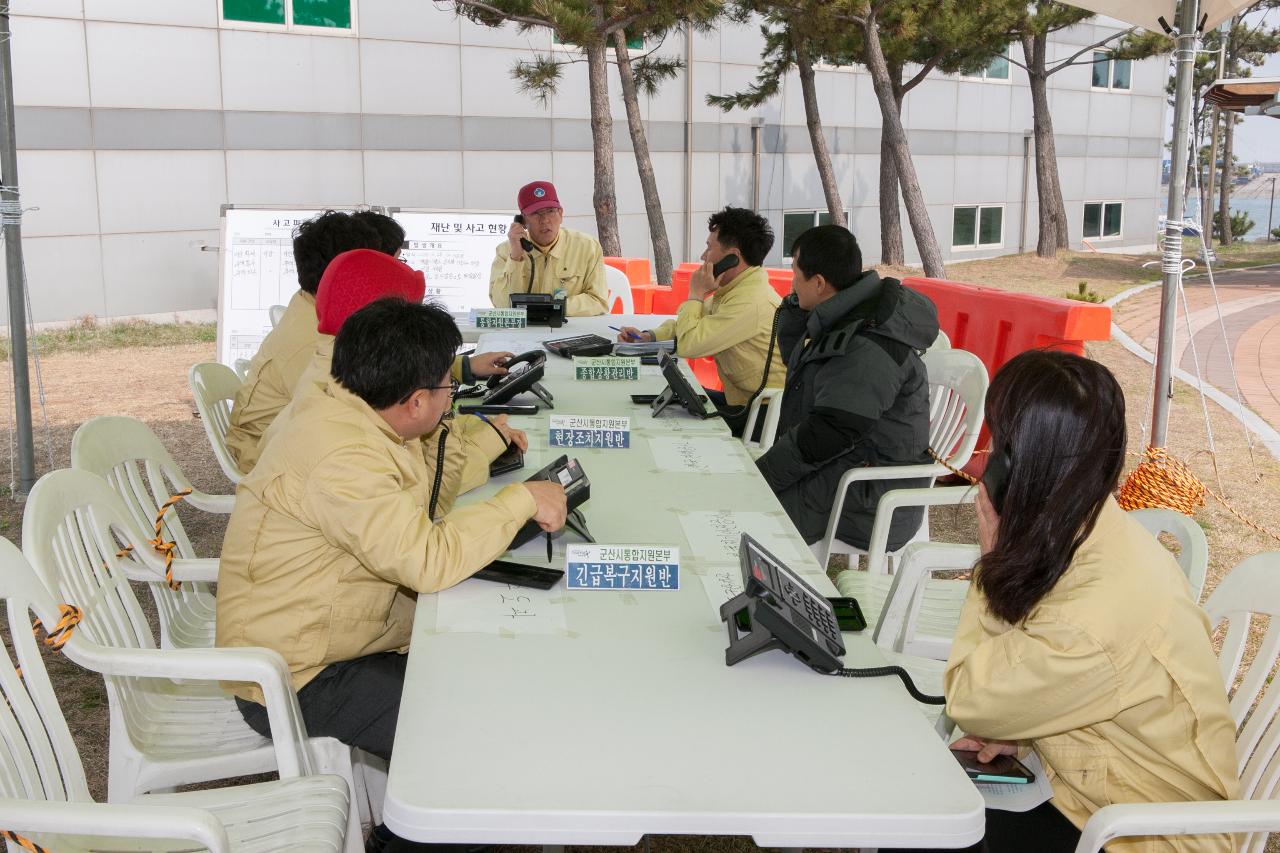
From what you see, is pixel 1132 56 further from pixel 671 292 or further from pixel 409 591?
pixel 409 591

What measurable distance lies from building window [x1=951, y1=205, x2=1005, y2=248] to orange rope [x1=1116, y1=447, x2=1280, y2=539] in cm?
1437

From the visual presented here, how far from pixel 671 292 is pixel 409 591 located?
6.90 metres

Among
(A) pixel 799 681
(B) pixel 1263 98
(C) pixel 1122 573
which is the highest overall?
(B) pixel 1263 98

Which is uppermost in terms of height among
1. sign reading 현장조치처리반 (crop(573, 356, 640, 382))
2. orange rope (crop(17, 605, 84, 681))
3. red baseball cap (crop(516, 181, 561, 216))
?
red baseball cap (crop(516, 181, 561, 216))

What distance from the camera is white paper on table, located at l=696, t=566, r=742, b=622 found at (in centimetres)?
Answer: 209

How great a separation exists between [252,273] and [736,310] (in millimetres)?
4129

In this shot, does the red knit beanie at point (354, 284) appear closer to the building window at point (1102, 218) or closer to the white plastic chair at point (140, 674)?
the white plastic chair at point (140, 674)

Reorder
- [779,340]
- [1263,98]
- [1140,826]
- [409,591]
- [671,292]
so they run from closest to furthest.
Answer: [1140,826], [409,591], [779,340], [1263,98], [671,292]

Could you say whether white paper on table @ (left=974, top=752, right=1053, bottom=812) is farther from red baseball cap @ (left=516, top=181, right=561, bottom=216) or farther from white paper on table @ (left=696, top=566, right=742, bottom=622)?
red baseball cap @ (left=516, top=181, right=561, bottom=216)

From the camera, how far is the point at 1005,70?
1917cm

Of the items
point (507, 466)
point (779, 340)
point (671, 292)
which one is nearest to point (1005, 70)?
point (671, 292)

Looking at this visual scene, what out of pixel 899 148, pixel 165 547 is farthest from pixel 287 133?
pixel 165 547

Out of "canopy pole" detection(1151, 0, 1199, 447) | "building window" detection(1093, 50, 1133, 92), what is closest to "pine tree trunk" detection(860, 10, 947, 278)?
"building window" detection(1093, 50, 1133, 92)

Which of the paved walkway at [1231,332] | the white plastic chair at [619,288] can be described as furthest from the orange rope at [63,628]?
the white plastic chair at [619,288]
